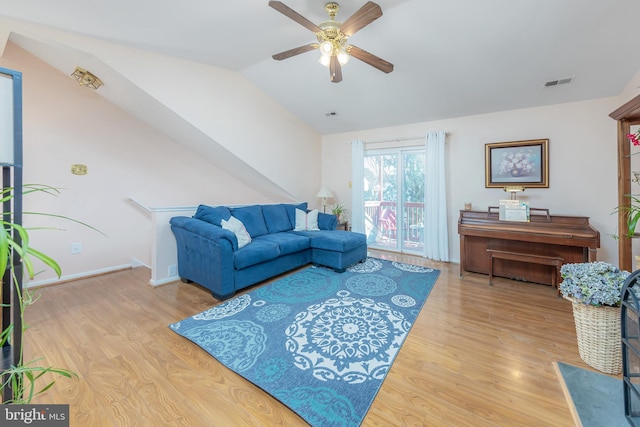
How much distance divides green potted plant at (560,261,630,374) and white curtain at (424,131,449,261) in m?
2.35

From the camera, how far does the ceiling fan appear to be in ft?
6.09

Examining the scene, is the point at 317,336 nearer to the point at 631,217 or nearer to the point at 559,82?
the point at 631,217

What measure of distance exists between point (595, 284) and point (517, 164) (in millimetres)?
2336

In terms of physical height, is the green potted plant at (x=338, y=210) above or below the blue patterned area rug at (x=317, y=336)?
above

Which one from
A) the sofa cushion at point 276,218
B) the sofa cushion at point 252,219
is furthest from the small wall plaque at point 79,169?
the sofa cushion at point 276,218

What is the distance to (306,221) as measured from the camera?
4312 millimetres

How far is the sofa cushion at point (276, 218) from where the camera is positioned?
13.1 ft

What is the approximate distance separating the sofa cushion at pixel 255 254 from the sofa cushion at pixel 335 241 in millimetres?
640

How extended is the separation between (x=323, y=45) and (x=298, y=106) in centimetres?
227

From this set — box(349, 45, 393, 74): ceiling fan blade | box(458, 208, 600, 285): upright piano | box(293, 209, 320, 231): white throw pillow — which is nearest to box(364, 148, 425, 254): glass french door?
box(458, 208, 600, 285): upright piano

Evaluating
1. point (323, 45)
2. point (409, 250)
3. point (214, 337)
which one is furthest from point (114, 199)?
point (409, 250)

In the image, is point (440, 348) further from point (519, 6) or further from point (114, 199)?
point (114, 199)

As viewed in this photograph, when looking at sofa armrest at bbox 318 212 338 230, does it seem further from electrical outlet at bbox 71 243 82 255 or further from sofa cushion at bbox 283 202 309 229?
electrical outlet at bbox 71 243 82 255

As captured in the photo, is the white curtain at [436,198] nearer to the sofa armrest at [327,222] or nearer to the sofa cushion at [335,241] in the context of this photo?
the sofa cushion at [335,241]
